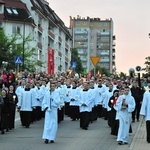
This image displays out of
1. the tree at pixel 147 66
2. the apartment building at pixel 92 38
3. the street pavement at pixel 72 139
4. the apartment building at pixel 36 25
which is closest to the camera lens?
the street pavement at pixel 72 139

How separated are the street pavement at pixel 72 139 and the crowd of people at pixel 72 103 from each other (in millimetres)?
375

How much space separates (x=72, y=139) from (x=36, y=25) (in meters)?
63.1

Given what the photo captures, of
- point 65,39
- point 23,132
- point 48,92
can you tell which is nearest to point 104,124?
point 23,132

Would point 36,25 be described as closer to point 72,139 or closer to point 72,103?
Answer: point 72,103

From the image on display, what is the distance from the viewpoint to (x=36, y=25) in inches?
3145

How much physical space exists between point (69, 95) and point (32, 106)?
13.1 feet

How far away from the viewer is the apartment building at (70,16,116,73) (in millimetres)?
189000

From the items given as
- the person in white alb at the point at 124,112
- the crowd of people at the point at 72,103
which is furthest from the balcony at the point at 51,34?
the person in white alb at the point at 124,112

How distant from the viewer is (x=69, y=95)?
27.1 meters

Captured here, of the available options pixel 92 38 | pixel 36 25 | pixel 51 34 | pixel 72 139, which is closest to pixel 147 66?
pixel 72 139

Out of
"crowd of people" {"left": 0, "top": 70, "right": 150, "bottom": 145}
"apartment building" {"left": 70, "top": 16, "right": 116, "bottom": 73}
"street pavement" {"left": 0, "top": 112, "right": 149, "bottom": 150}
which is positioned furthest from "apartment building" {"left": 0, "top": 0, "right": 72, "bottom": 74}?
"apartment building" {"left": 70, "top": 16, "right": 116, "bottom": 73}

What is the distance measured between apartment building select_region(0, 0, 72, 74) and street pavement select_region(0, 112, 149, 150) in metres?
40.5

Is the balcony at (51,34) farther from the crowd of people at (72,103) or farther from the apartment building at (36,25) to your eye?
the crowd of people at (72,103)

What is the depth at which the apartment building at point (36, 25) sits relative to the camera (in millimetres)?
75375
